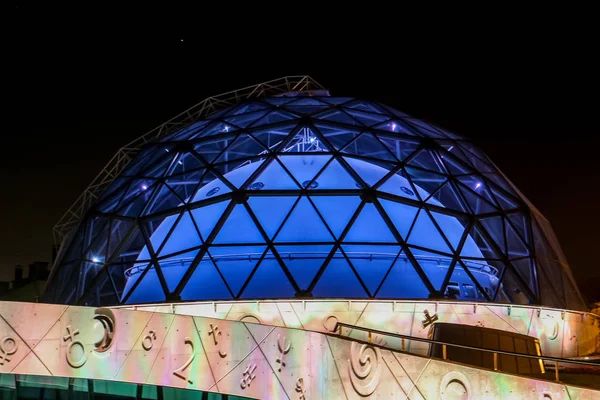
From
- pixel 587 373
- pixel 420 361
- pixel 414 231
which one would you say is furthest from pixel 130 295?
pixel 587 373

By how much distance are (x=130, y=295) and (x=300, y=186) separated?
6.73 m

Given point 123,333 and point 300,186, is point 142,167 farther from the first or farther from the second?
point 123,333

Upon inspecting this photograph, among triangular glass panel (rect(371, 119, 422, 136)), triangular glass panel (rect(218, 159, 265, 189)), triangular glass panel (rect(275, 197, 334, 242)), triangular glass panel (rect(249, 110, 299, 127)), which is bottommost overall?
triangular glass panel (rect(275, 197, 334, 242))

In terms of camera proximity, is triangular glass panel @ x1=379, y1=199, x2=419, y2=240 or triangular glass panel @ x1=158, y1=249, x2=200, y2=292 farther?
triangular glass panel @ x1=379, y1=199, x2=419, y2=240

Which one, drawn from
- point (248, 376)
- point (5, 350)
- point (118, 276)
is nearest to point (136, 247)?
point (118, 276)

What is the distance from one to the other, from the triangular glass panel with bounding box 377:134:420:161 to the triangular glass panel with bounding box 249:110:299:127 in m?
3.84

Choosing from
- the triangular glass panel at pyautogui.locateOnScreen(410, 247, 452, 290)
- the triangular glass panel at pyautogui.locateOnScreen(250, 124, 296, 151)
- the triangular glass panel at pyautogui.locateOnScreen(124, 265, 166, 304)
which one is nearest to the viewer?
the triangular glass panel at pyautogui.locateOnScreen(124, 265, 166, 304)

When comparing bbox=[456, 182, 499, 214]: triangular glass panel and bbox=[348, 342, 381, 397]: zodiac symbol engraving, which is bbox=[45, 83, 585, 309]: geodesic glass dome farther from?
bbox=[348, 342, 381, 397]: zodiac symbol engraving

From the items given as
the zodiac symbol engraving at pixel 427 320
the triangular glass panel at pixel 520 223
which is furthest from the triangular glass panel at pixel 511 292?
the zodiac symbol engraving at pixel 427 320

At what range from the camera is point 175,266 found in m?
19.7

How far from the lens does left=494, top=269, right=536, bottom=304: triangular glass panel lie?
19.6 meters

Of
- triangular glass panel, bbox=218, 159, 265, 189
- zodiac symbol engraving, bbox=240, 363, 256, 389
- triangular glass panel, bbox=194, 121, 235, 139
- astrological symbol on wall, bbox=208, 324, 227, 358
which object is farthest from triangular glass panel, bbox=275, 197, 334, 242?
zodiac symbol engraving, bbox=240, 363, 256, 389

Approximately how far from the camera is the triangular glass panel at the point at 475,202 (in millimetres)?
22422

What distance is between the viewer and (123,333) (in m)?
13.2
